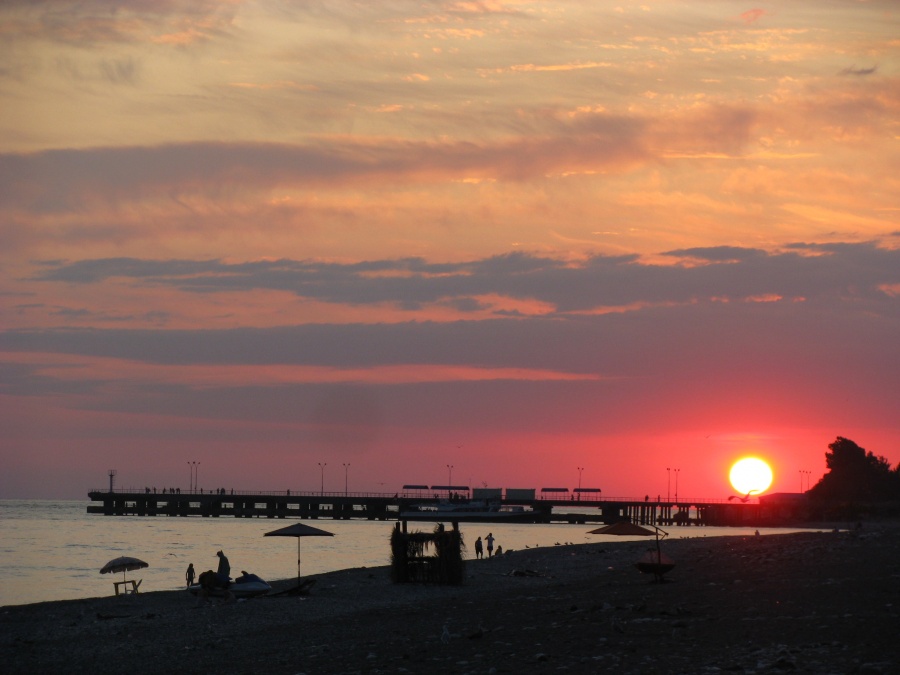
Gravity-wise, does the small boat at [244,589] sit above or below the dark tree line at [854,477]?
below

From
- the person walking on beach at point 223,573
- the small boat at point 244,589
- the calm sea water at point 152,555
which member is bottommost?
the calm sea water at point 152,555

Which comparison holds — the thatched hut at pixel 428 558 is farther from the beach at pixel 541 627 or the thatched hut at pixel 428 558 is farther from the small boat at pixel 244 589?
the small boat at pixel 244 589

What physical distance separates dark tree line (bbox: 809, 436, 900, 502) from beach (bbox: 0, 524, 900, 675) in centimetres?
11901

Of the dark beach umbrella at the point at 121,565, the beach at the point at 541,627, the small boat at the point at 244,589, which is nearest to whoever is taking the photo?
the beach at the point at 541,627

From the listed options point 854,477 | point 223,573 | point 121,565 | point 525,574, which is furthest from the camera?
point 854,477

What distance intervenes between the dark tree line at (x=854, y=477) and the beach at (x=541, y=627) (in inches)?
4685

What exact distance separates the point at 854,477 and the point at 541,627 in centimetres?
14323

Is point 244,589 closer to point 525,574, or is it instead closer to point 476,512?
point 525,574

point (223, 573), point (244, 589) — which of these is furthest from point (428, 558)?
point (223, 573)

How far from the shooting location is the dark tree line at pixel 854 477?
14750cm

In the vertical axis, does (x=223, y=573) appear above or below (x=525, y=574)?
above

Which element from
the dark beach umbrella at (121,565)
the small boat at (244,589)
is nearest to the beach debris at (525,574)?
the small boat at (244,589)

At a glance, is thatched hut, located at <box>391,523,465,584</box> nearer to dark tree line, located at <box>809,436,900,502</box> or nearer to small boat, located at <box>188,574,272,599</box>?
small boat, located at <box>188,574,272,599</box>

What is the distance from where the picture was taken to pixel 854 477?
153500 mm
